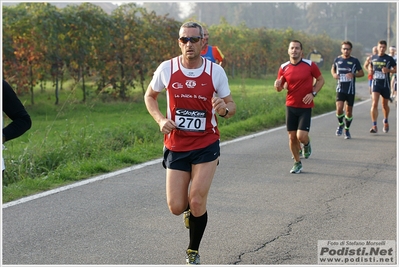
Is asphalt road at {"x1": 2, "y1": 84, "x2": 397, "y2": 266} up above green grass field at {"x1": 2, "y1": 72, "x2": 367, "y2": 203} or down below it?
above

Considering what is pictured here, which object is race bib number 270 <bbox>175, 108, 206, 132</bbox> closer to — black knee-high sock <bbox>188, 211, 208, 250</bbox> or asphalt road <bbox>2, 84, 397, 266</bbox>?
black knee-high sock <bbox>188, 211, 208, 250</bbox>

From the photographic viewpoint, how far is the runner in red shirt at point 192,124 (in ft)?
19.5

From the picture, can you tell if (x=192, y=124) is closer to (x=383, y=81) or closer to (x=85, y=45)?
(x=383, y=81)

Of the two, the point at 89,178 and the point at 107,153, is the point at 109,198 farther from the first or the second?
the point at 107,153

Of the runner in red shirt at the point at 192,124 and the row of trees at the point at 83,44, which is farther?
the row of trees at the point at 83,44

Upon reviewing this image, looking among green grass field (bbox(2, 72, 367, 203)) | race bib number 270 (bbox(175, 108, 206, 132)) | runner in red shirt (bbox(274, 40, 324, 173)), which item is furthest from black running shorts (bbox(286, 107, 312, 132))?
race bib number 270 (bbox(175, 108, 206, 132))

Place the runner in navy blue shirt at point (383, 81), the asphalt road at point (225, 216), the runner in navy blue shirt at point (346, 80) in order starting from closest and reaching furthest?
the asphalt road at point (225, 216), the runner in navy blue shirt at point (346, 80), the runner in navy blue shirt at point (383, 81)

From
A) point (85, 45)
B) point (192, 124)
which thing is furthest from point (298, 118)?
point (85, 45)

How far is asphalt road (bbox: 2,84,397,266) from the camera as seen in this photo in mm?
6258

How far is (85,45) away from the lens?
21.7 metres

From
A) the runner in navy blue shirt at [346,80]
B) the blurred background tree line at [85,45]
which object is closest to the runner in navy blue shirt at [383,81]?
the runner in navy blue shirt at [346,80]

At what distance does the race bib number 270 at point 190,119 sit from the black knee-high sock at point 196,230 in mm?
730

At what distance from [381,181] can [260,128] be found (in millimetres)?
6716

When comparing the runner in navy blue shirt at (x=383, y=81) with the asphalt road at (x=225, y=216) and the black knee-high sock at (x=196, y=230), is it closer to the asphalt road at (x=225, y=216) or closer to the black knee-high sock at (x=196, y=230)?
the asphalt road at (x=225, y=216)
